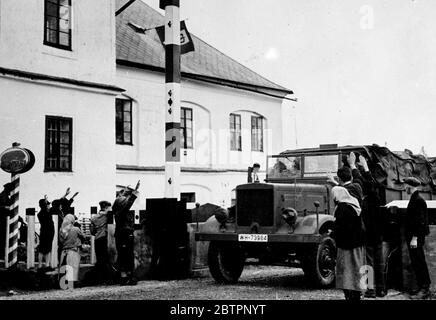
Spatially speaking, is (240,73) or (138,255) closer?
(138,255)

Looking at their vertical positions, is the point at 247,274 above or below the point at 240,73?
below

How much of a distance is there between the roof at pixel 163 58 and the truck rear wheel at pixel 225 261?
1000cm

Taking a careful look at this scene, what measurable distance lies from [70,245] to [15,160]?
6.53 ft

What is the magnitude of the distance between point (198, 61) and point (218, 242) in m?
14.5

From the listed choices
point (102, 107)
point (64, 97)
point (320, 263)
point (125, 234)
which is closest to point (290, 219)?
point (320, 263)

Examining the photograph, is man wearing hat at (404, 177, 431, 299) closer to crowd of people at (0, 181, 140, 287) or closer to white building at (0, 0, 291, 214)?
crowd of people at (0, 181, 140, 287)

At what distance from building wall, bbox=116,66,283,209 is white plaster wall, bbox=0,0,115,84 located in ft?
6.12

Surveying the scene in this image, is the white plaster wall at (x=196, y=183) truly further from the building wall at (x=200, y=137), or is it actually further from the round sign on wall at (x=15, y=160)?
the round sign on wall at (x=15, y=160)

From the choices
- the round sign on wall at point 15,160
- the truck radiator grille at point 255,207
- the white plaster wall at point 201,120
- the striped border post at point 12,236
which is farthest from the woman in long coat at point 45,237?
the white plaster wall at point 201,120

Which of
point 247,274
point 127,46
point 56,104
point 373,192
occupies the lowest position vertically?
point 247,274

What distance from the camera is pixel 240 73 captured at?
26.6 m
